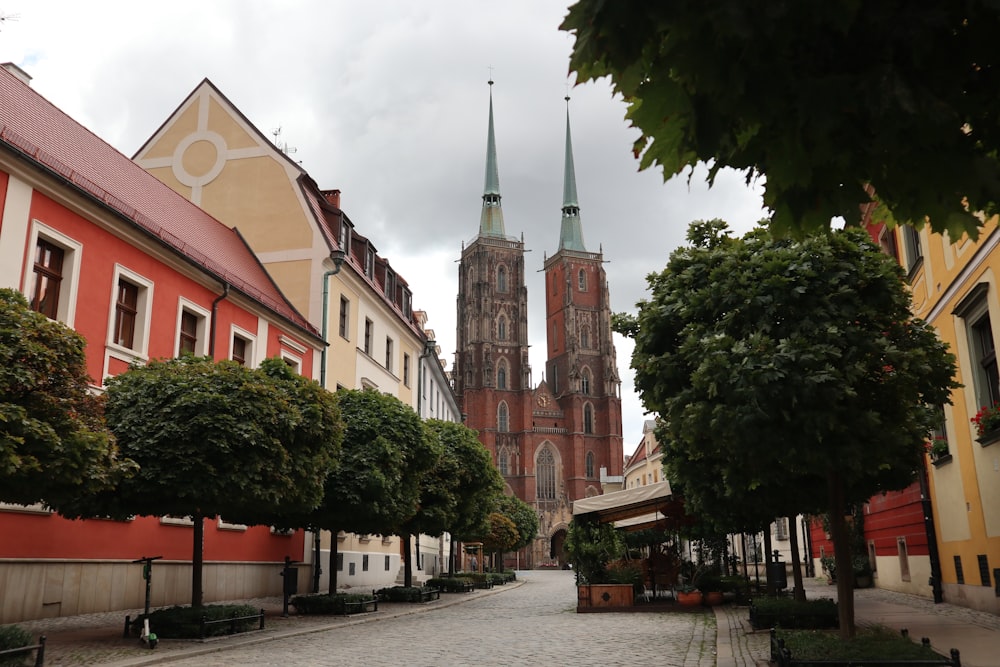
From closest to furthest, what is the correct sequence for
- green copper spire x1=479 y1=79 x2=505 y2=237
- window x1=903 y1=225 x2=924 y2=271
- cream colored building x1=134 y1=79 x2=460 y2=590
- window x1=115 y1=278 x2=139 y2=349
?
window x1=115 y1=278 x2=139 y2=349 < window x1=903 y1=225 x2=924 y2=271 < cream colored building x1=134 y1=79 x2=460 y2=590 < green copper spire x1=479 y1=79 x2=505 y2=237

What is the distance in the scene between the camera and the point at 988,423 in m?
13.1

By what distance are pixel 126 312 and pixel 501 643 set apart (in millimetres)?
10628

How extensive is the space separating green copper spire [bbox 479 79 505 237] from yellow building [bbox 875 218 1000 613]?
91293 mm

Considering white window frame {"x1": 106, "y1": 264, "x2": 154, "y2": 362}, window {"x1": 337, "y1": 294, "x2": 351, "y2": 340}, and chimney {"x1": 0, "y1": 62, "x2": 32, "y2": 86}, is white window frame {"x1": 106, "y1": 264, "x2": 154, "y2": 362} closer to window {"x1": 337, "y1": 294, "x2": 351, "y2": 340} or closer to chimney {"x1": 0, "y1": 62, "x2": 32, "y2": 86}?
chimney {"x1": 0, "y1": 62, "x2": 32, "y2": 86}

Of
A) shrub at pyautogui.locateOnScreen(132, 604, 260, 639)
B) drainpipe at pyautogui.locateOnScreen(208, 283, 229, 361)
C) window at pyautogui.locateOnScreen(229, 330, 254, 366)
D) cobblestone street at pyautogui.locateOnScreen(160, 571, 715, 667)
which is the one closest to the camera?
cobblestone street at pyautogui.locateOnScreen(160, 571, 715, 667)

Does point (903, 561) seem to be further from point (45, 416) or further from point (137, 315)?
point (45, 416)

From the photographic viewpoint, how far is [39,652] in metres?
8.86

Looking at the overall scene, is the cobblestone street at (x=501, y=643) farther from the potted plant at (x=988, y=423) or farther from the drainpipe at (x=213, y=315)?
the drainpipe at (x=213, y=315)

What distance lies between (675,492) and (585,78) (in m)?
16.7

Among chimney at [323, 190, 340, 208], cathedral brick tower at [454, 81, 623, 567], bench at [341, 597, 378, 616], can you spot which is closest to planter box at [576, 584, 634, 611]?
bench at [341, 597, 378, 616]

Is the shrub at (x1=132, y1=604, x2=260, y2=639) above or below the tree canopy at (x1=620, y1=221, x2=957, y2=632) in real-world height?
below

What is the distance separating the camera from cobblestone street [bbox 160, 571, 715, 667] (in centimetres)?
1074

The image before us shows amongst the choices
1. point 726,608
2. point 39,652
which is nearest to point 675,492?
point 726,608

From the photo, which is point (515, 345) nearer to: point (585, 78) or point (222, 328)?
point (222, 328)
